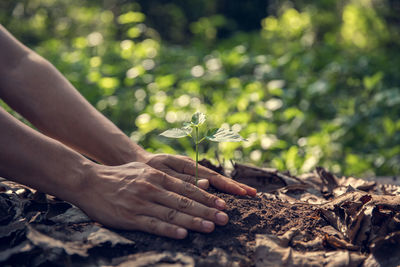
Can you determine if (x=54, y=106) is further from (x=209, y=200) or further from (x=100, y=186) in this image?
(x=209, y=200)

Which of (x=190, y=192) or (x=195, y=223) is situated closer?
(x=195, y=223)

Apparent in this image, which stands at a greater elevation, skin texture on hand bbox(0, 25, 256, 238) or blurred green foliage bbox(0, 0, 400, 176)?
blurred green foliage bbox(0, 0, 400, 176)

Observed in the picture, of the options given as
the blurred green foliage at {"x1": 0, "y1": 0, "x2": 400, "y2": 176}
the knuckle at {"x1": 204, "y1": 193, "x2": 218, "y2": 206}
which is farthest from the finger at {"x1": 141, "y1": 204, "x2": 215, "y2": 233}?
the blurred green foliage at {"x1": 0, "y1": 0, "x2": 400, "y2": 176}

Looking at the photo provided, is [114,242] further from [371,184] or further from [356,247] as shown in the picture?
[371,184]

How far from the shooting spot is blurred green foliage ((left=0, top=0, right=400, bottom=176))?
3.69 m

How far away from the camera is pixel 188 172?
1.86 m

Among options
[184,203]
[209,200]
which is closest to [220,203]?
[209,200]

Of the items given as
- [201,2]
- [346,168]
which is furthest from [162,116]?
[201,2]

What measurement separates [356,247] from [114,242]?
2.78 ft

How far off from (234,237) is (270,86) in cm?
299

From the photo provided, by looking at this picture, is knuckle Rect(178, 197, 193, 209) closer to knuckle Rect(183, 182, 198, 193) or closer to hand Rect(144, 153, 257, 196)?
knuckle Rect(183, 182, 198, 193)

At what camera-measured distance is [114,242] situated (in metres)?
1.38

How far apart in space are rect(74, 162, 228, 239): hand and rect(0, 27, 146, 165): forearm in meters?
0.41

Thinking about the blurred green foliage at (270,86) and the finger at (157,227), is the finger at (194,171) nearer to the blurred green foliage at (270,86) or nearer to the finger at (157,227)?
the finger at (157,227)
